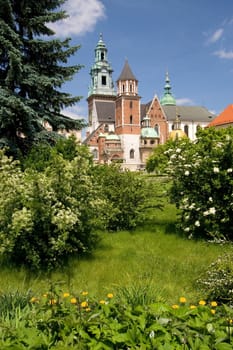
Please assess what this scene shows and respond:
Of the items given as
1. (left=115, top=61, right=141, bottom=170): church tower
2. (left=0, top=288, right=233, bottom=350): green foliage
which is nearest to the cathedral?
(left=115, top=61, right=141, bottom=170): church tower

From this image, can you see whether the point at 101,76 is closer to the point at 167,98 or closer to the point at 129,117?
the point at 167,98

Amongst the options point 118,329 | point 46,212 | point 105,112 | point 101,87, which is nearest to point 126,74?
point 105,112

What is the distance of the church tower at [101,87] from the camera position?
7994cm

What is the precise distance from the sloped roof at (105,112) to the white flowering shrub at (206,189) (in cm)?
7005

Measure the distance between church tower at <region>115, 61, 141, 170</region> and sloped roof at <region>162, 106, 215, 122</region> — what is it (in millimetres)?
13708

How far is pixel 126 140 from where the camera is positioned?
64.9 m

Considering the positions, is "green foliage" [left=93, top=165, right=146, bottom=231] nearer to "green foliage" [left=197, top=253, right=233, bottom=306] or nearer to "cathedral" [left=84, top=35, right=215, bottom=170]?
"green foliage" [left=197, top=253, right=233, bottom=306]

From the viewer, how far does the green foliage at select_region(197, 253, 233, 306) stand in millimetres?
4191

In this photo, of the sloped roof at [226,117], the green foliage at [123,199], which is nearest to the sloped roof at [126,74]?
the sloped roof at [226,117]

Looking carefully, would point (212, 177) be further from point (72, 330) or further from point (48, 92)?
point (48, 92)

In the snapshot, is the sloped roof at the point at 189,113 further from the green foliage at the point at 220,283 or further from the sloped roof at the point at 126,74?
the green foliage at the point at 220,283

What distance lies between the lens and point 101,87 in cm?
8381

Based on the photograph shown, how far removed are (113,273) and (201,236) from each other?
7.53 feet

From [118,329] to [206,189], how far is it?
4690mm
